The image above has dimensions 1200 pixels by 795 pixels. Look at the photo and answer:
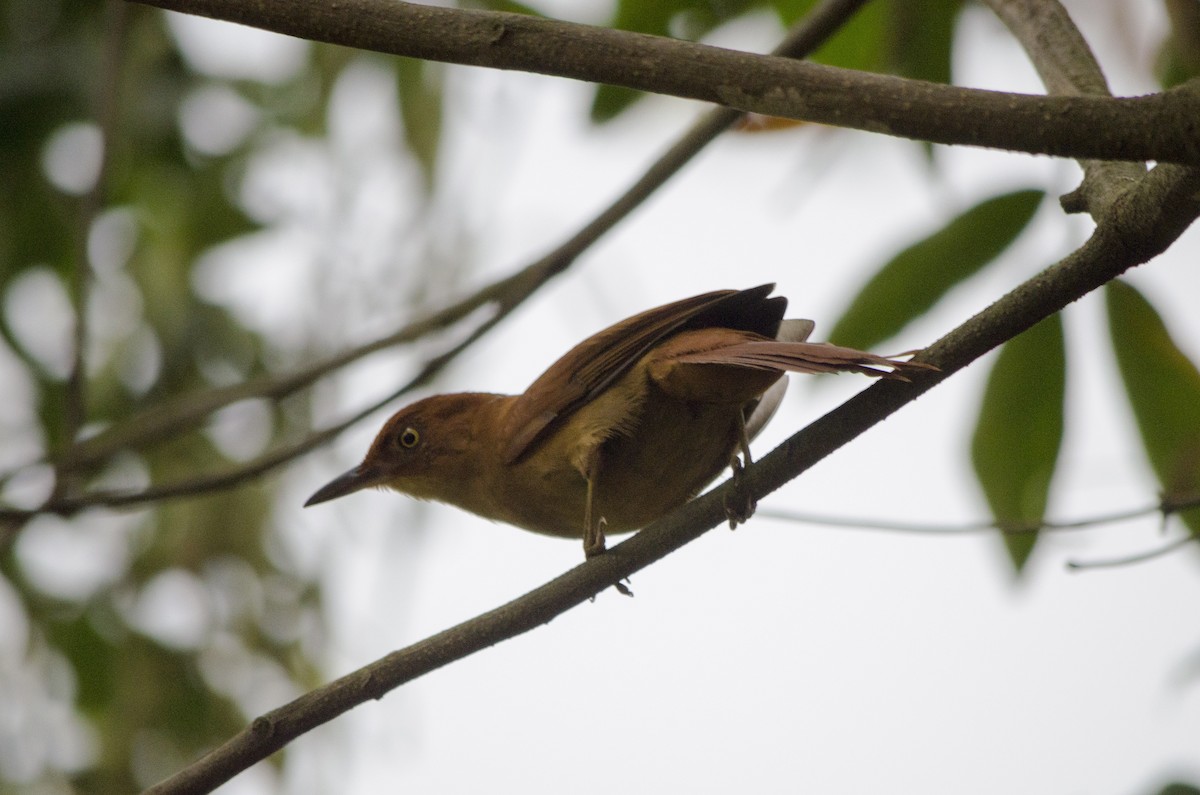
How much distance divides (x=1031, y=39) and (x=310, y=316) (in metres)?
3.55

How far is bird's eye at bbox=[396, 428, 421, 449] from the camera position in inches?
156

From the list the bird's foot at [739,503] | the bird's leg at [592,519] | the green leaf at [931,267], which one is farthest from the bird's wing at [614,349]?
the bird's foot at [739,503]

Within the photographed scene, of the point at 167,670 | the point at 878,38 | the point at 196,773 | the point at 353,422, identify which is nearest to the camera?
the point at 196,773

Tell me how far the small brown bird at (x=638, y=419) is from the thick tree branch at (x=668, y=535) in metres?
0.22

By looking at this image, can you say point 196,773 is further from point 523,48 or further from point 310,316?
point 310,316

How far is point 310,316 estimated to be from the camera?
18.0 ft

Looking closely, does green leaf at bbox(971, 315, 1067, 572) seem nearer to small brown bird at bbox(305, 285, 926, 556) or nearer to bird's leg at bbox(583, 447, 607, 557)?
small brown bird at bbox(305, 285, 926, 556)

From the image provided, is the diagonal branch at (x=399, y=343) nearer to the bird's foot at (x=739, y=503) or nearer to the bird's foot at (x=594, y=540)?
the bird's foot at (x=594, y=540)

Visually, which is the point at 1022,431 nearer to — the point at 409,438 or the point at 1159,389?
the point at 1159,389

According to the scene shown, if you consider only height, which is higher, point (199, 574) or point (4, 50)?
point (4, 50)

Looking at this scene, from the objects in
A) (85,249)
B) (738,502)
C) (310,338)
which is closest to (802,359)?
(738,502)

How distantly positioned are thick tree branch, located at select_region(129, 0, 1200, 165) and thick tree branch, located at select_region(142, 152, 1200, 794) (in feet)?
1.11

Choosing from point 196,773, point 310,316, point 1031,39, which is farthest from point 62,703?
point 1031,39

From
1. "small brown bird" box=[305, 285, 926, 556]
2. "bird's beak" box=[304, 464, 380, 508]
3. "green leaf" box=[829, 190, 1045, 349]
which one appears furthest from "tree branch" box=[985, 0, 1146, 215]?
"bird's beak" box=[304, 464, 380, 508]
